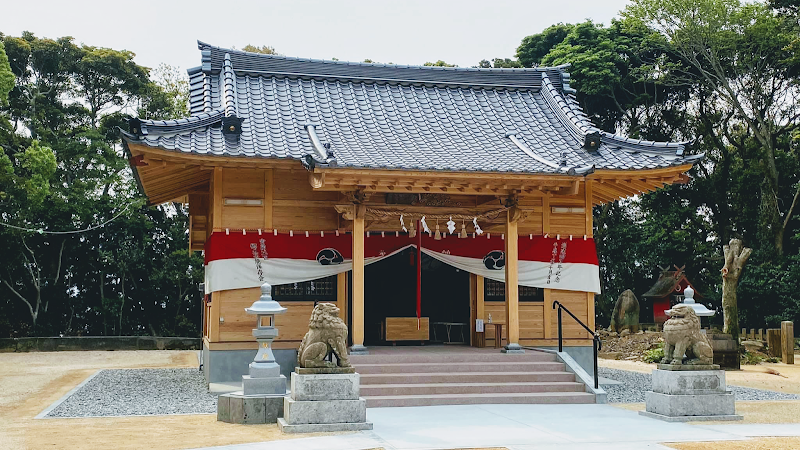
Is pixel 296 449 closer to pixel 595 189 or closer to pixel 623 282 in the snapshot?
pixel 595 189

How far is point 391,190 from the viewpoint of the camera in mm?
12273

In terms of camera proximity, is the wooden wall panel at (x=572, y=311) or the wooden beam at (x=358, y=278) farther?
the wooden wall panel at (x=572, y=311)

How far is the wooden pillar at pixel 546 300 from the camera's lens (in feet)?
46.5

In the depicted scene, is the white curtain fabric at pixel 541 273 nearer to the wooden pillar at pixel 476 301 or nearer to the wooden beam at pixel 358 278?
the wooden pillar at pixel 476 301

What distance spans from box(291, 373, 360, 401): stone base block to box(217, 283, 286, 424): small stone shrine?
1.95 feet

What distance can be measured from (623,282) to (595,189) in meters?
15.0

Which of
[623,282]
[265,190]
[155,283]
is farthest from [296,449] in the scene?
[623,282]

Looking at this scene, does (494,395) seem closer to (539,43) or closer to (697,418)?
(697,418)

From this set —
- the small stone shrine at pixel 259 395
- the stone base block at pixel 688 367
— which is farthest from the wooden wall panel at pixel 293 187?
the stone base block at pixel 688 367

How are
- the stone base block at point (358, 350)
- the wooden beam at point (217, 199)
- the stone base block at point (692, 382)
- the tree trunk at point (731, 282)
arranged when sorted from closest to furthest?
1. the stone base block at point (692, 382)
2. the stone base block at point (358, 350)
3. the wooden beam at point (217, 199)
4. the tree trunk at point (731, 282)

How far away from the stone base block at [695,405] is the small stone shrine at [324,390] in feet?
12.1

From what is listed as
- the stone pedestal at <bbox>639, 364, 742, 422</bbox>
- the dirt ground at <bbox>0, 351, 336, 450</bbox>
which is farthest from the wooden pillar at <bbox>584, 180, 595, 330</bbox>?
the dirt ground at <bbox>0, 351, 336, 450</bbox>

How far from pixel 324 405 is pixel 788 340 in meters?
16.5

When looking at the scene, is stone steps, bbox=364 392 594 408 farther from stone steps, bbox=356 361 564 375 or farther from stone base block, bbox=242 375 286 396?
stone base block, bbox=242 375 286 396
